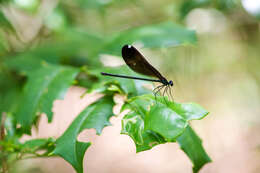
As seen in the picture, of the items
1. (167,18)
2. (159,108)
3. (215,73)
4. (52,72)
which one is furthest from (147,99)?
(215,73)

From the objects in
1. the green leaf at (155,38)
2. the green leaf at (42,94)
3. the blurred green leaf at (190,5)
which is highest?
the blurred green leaf at (190,5)

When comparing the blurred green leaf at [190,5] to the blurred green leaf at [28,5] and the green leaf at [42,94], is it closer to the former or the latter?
the green leaf at [42,94]

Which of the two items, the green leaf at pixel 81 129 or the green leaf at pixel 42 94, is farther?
the green leaf at pixel 42 94

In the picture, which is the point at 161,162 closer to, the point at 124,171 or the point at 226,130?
the point at 124,171

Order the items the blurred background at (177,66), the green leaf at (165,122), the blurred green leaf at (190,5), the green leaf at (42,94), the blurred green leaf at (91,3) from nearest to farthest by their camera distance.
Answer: the green leaf at (165,122)
the green leaf at (42,94)
the blurred green leaf at (190,5)
the blurred green leaf at (91,3)
the blurred background at (177,66)

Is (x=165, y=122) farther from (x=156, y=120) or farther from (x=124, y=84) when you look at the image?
(x=124, y=84)

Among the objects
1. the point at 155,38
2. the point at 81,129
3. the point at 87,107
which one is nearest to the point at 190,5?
the point at 155,38

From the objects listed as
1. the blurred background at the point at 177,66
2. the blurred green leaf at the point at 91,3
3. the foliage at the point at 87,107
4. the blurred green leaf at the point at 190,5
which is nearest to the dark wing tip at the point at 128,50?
the foliage at the point at 87,107
